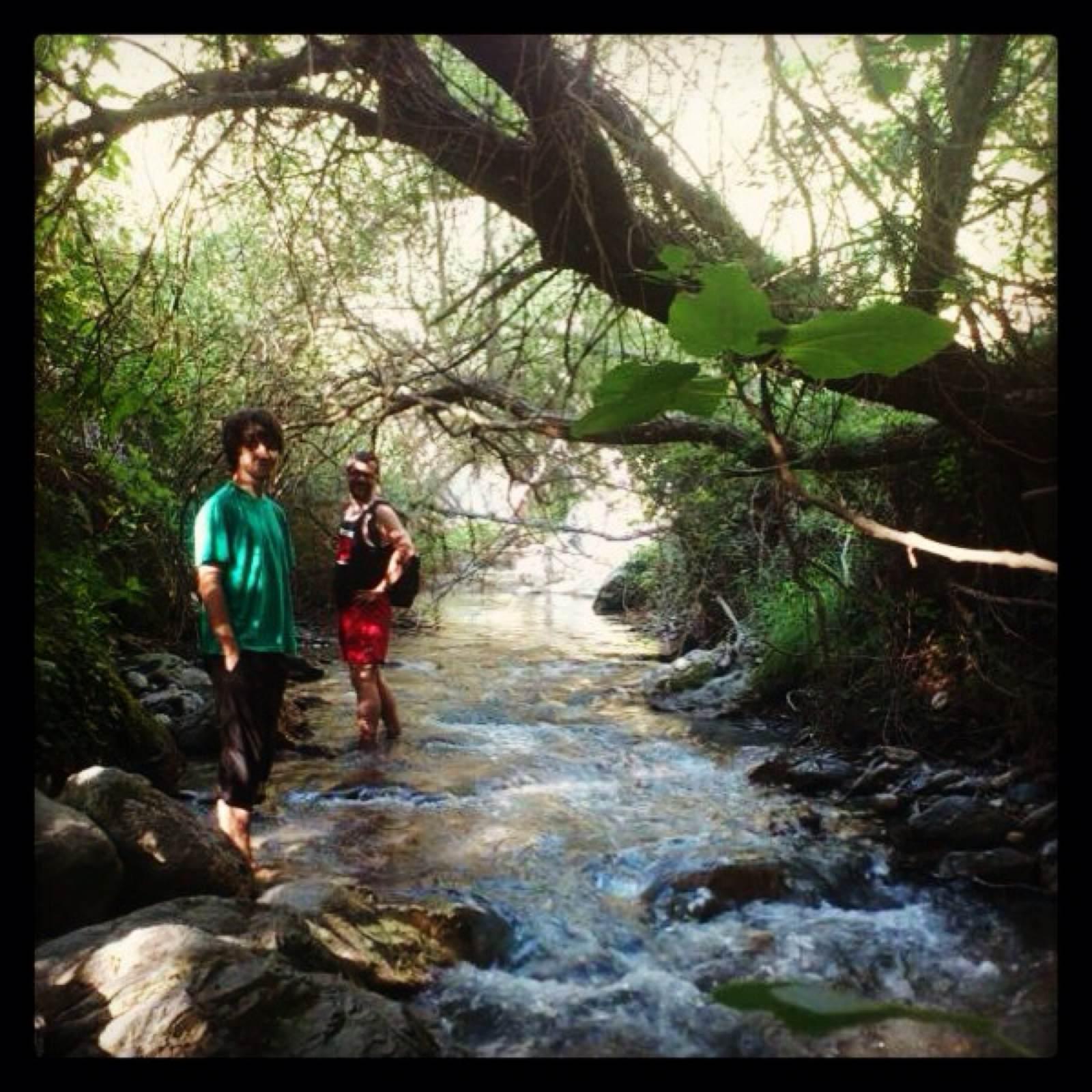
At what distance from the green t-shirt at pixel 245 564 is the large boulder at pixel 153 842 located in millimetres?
626

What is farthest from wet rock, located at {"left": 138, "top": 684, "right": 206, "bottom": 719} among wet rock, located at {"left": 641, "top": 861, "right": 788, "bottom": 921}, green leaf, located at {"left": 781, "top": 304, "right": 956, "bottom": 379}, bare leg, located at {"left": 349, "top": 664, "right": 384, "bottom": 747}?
green leaf, located at {"left": 781, "top": 304, "right": 956, "bottom": 379}

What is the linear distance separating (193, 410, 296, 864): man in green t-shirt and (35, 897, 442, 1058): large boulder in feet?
2.95

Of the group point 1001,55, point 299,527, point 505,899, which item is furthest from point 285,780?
point 299,527

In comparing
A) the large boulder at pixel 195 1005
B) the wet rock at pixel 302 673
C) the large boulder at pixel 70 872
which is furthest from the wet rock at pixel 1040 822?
the wet rock at pixel 302 673

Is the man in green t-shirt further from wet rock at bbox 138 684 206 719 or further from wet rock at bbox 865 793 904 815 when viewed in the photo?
wet rock at bbox 865 793 904 815

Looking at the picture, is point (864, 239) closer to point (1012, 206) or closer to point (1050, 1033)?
point (1012, 206)

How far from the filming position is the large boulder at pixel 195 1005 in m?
1.81

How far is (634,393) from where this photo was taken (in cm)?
156

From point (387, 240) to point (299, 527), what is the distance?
19.3 feet

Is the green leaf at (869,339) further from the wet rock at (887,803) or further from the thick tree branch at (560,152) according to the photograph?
the wet rock at (887,803)

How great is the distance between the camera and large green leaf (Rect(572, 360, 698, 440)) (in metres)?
1.52

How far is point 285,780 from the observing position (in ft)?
15.4

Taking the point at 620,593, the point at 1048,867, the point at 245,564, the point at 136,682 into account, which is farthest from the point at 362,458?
the point at 620,593
